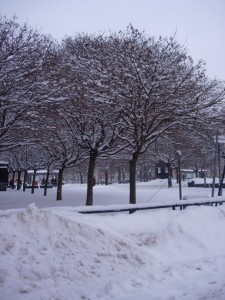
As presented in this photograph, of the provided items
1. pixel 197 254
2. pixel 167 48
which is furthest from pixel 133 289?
pixel 167 48

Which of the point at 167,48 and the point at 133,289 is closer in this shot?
the point at 133,289

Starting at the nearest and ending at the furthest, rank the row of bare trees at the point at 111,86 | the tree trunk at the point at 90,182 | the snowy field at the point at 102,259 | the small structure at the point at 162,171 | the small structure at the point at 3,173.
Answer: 1. the snowy field at the point at 102,259
2. the row of bare trees at the point at 111,86
3. the tree trunk at the point at 90,182
4. the small structure at the point at 3,173
5. the small structure at the point at 162,171

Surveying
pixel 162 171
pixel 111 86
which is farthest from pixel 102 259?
pixel 162 171

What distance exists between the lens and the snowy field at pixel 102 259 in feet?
18.7

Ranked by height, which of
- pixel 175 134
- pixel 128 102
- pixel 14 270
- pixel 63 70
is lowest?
pixel 14 270

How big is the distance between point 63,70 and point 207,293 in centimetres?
1325

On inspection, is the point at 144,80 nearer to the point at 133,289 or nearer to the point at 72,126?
the point at 72,126

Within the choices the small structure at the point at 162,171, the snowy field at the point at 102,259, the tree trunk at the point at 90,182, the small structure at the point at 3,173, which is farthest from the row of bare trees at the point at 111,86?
the small structure at the point at 162,171

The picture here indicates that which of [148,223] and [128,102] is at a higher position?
[128,102]

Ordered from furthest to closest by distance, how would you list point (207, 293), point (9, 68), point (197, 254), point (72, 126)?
1. point (72, 126)
2. point (9, 68)
3. point (197, 254)
4. point (207, 293)

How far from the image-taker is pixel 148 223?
29.1 ft

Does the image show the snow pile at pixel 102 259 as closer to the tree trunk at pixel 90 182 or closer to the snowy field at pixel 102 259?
the snowy field at pixel 102 259

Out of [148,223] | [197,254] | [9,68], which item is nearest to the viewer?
[197,254]

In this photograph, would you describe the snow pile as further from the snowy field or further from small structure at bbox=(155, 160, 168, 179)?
small structure at bbox=(155, 160, 168, 179)
